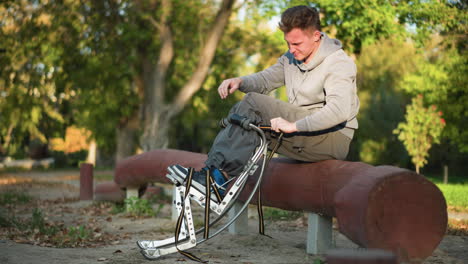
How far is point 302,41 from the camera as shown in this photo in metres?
4.60

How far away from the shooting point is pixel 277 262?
189 inches

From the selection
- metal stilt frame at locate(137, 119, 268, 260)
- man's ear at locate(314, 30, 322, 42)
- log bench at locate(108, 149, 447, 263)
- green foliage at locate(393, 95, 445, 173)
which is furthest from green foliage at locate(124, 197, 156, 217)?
green foliage at locate(393, 95, 445, 173)

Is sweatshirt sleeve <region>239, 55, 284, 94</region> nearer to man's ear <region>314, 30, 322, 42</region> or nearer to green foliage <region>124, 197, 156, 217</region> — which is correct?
man's ear <region>314, 30, 322, 42</region>

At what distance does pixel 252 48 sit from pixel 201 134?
19.9 m

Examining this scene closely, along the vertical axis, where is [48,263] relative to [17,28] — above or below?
below

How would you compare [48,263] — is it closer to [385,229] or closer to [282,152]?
[282,152]

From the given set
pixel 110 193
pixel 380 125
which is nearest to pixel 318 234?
pixel 110 193

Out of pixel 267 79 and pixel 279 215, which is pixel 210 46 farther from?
pixel 267 79

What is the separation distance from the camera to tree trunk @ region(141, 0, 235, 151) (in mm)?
18000

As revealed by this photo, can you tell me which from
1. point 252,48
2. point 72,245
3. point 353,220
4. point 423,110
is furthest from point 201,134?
point 353,220

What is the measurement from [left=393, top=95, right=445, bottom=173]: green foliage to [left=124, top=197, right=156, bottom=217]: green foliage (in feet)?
37.7

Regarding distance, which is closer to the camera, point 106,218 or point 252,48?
point 106,218

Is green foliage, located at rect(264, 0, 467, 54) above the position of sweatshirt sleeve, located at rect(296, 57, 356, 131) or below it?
above

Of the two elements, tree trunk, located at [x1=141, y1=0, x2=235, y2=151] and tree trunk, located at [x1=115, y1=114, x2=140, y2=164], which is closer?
tree trunk, located at [x1=141, y1=0, x2=235, y2=151]
